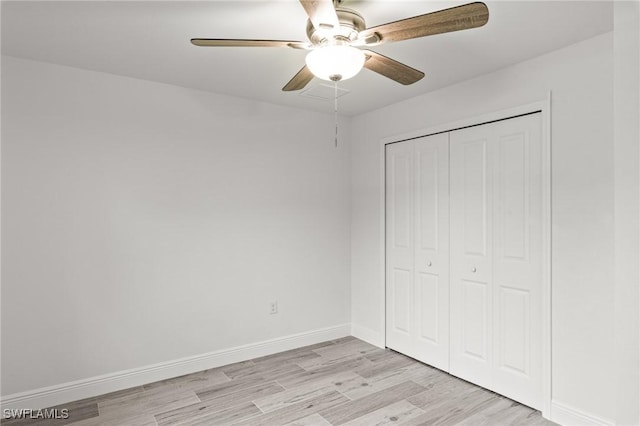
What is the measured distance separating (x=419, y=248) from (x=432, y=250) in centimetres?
15

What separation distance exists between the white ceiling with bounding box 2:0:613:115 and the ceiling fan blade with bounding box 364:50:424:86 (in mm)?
257

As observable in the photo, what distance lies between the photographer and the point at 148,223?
3.12 meters

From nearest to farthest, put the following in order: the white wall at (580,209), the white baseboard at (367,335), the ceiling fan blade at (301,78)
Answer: the ceiling fan blade at (301,78) < the white wall at (580,209) < the white baseboard at (367,335)

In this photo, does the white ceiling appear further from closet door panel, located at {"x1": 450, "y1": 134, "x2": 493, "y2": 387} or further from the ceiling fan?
closet door panel, located at {"x1": 450, "y1": 134, "x2": 493, "y2": 387}

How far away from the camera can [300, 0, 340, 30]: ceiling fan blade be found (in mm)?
1489

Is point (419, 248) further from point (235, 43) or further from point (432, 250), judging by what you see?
point (235, 43)

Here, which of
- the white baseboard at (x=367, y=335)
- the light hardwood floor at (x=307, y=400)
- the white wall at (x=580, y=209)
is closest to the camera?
the white wall at (x=580, y=209)

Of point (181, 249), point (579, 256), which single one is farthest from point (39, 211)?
point (579, 256)

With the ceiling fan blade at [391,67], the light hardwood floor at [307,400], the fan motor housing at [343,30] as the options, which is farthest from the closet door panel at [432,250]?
the fan motor housing at [343,30]

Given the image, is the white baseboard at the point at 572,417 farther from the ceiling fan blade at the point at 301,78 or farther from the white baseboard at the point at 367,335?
the ceiling fan blade at the point at 301,78

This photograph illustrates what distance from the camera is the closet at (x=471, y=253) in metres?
2.72

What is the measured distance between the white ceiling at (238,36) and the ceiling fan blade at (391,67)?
0.26 metres

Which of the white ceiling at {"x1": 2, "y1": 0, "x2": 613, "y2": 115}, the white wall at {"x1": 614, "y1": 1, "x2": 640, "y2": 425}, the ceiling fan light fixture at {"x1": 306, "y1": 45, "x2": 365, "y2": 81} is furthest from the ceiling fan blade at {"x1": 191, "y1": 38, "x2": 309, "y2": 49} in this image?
the white wall at {"x1": 614, "y1": 1, "x2": 640, "y2": 425}

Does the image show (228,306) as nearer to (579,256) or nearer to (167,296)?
(167,296)
